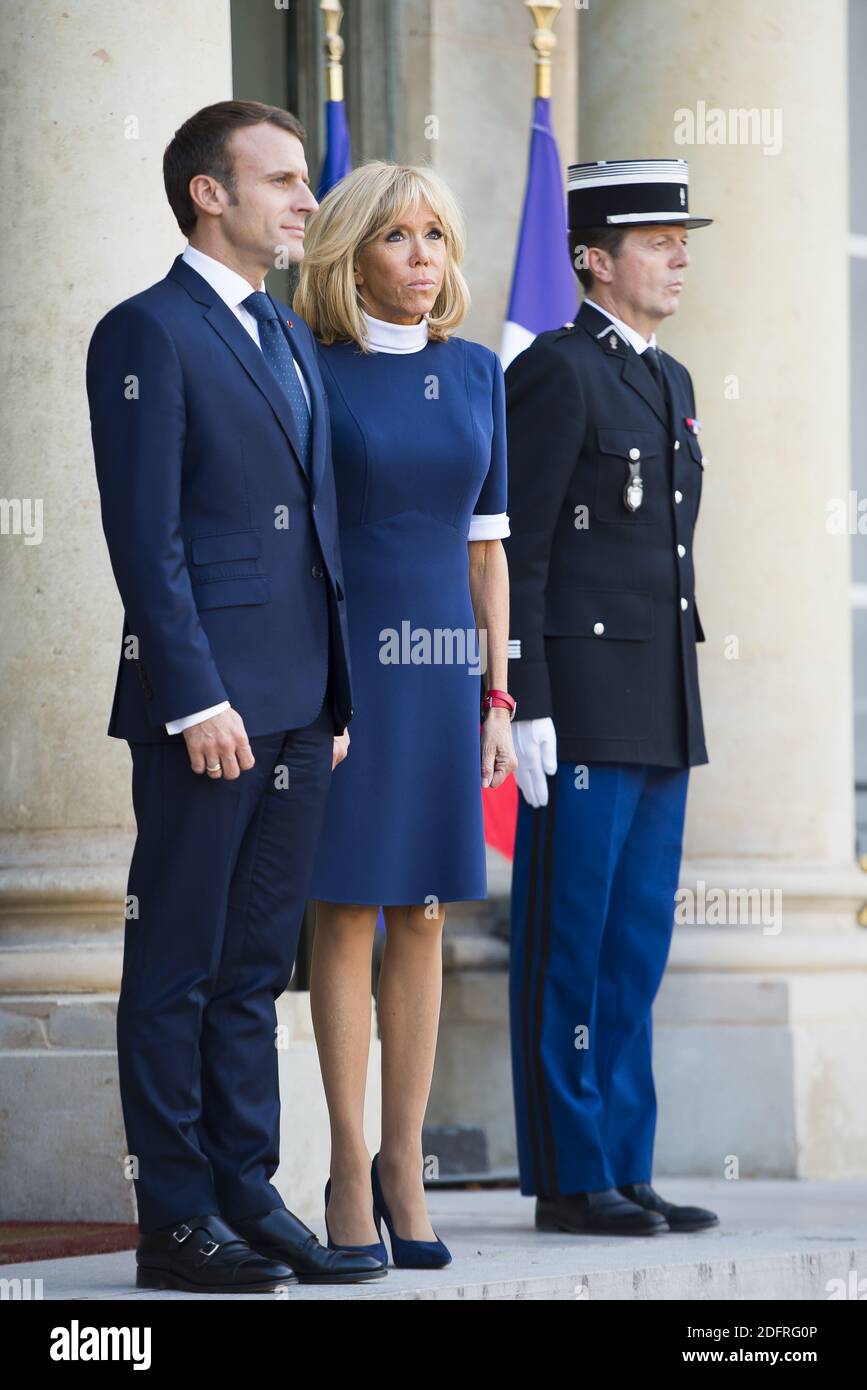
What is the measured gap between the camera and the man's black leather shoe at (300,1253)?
4.28m

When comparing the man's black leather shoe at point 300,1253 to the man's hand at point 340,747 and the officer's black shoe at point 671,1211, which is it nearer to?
the man's hand at point 340,747

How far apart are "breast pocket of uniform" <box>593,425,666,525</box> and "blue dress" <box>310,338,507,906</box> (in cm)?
98

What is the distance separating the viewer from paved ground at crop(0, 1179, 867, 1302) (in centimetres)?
436

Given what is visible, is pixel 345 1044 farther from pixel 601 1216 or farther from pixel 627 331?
pixel 627 331

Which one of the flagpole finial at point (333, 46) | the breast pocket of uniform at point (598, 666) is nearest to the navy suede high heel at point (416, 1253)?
the breast pocket of uniform at point (598, 666)

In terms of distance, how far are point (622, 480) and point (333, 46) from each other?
7.62 ft

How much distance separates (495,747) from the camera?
4773 mm

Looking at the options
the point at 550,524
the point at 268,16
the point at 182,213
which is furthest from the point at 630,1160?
the point at 268,16

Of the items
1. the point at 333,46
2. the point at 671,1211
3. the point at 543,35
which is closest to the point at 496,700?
the point at 671,1211

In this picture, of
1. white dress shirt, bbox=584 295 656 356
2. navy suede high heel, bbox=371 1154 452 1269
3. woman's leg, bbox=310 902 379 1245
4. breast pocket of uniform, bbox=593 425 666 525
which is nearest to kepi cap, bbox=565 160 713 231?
white dress shirt, bbox=584 295 656 356

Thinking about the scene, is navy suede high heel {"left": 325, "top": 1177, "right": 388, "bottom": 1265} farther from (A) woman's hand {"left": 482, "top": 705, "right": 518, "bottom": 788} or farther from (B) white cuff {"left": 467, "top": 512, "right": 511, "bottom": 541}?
(B) white cuff {"left": 467, "top": 512, "right": 511, "bottom": 541}

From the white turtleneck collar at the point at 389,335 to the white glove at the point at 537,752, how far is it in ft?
3.50

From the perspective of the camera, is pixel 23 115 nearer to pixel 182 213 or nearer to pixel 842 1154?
pixel 182 213
